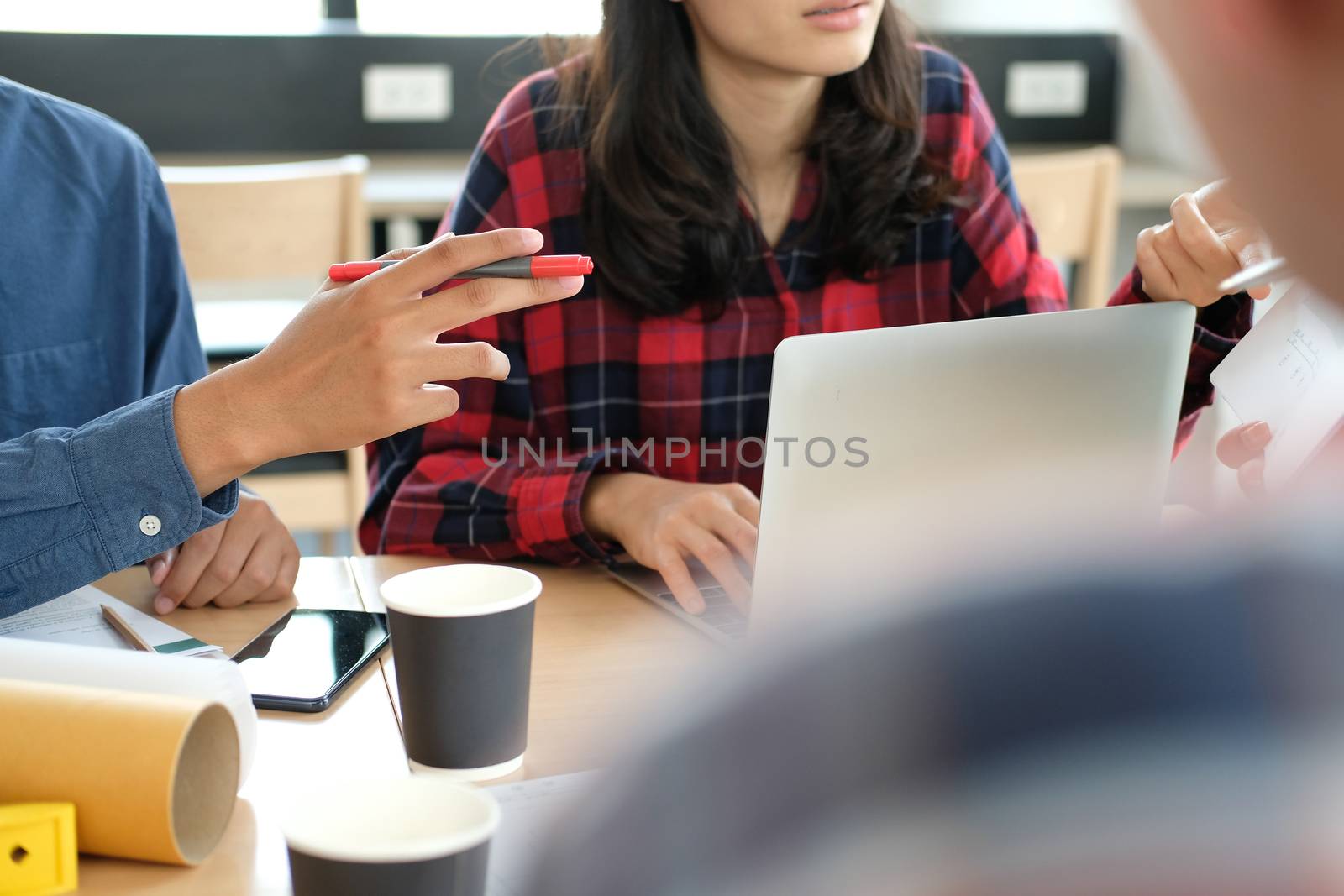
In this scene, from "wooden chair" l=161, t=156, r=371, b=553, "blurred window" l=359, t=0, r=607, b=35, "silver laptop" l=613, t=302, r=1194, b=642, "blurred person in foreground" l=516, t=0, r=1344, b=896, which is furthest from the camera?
"blurred window" l=359, t=0, r=607, b=35

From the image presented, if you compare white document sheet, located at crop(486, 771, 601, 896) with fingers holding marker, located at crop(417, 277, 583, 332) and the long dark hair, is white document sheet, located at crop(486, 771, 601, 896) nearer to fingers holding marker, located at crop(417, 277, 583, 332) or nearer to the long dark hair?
fingers holding marker, located at crop(417, 277, 583, 332)

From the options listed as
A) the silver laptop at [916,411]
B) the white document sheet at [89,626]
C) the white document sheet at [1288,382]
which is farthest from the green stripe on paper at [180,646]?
the white document sheet at [1288,382]

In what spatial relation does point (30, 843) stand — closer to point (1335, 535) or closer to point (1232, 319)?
point (1335, 535)

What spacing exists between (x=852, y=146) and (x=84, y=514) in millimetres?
870

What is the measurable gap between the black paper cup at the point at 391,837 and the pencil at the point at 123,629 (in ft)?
1.31

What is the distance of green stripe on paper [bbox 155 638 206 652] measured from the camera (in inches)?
33.4

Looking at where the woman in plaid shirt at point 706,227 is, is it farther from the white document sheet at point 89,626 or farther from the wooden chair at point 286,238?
the wooden chair at point 286,238

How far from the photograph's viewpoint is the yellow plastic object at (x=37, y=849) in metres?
0.58

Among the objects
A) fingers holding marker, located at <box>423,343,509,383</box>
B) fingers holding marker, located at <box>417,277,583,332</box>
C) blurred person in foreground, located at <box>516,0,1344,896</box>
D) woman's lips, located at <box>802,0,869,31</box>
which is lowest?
fingers holding marker, located at <box>423,343,509,383</box>

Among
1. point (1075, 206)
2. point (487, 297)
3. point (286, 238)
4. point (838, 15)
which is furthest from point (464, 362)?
point (1075, 206)

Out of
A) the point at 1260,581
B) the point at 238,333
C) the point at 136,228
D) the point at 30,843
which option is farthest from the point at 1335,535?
the point at 238,333

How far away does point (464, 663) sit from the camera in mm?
664

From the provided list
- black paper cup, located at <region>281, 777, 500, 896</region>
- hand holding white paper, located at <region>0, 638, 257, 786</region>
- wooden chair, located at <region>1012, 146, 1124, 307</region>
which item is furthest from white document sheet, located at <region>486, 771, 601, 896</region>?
wooden chair, located at <region>1012, 146, 1124, 307</region>

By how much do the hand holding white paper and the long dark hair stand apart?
2.40 feet
